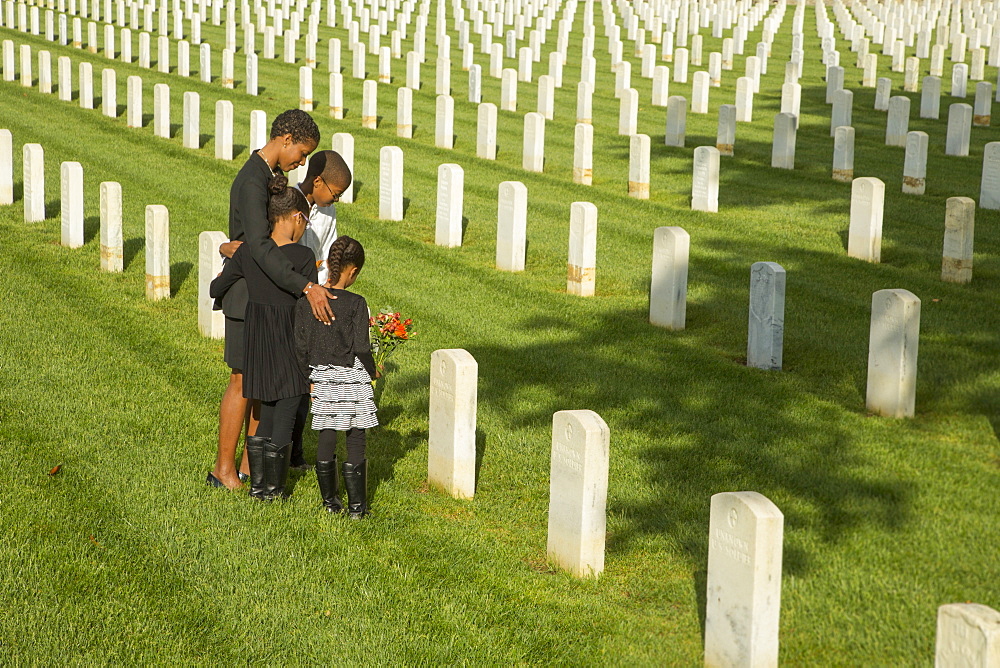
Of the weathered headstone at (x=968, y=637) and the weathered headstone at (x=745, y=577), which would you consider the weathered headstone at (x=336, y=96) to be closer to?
the weathered headstone at (x=745, y=577)

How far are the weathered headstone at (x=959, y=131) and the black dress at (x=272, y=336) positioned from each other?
15.0 m

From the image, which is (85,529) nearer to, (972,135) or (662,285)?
(662,285)

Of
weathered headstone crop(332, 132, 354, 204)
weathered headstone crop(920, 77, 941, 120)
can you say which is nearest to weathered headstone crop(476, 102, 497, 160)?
weathered headstone crop(332, 132, 354, 204)

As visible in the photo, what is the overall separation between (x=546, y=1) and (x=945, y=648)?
38309 mm

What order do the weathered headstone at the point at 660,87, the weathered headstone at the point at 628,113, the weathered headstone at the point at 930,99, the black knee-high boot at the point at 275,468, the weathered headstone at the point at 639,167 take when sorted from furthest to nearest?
the weathered headstone at the point at 660,87, the weathered headstone at the point at 930,99, the weathered headstone at the point at 628,113, the weathered headstone at the point at 639,167, the black knee-high boot at the point at 275,468

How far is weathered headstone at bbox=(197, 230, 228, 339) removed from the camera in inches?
385

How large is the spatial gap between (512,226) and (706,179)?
3.66 m

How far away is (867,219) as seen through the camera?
41.1 ft

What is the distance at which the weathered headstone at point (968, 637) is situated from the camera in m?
3.87

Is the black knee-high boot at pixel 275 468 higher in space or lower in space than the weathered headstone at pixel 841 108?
lower

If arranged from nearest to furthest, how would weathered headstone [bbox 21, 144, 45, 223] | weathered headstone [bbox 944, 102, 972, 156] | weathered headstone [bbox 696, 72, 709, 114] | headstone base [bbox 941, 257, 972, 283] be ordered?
1. headstone base [bbox 941, 257, 972, 283]
2. weathered headstone [bbox 21, 144, 45, 223]
3. weathered headstone [bbox 944, 102, 972, 156]
4. weathered headstone [bbox 696, 72, 709, 114]

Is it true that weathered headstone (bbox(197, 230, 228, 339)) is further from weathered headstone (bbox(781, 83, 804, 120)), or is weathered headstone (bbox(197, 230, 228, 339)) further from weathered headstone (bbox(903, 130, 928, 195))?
weathered headstone (bbox(781, 83, 804, 120))

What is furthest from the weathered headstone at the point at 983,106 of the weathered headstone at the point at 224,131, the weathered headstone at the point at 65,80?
the weathered headstone at the point at 65,80

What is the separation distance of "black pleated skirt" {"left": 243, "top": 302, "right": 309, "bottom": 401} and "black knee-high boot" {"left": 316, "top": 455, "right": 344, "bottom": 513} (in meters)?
0.42
